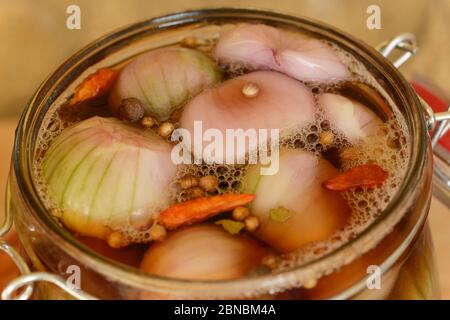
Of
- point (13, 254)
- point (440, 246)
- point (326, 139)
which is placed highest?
point (326, 139)

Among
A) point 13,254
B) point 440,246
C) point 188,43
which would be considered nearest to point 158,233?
point 13,254

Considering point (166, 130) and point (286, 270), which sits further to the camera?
point (166, 130)

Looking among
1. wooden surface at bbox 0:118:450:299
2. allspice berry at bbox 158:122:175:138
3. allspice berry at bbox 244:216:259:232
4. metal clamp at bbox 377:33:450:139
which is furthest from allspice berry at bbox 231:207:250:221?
wooden surface at bbox 0:118:450:299

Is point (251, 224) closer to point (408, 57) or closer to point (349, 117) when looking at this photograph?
point (349, 117)

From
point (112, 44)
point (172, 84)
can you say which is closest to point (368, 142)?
point (172, 84)

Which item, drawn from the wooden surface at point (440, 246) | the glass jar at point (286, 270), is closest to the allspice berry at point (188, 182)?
the glass jar at point (286, 270)

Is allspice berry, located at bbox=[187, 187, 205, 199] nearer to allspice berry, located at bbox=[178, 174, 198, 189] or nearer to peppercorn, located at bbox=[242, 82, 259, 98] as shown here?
allspice berry, located at bbox=[178, 174, 198, 189]

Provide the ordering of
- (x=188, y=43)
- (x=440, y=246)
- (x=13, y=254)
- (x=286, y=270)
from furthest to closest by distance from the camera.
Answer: (x=440, y=246) → (x=188, y=43) → (x=13, y=254) → (x=286, y=270)
